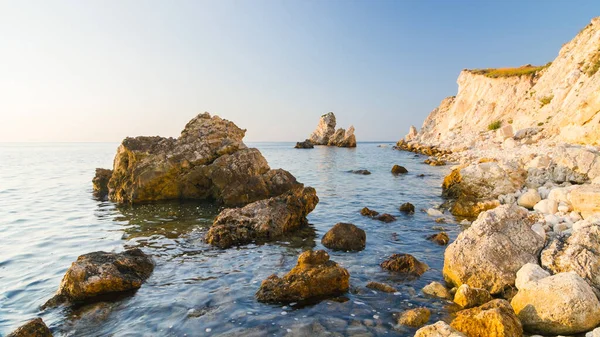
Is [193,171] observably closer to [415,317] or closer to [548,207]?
[415,317]

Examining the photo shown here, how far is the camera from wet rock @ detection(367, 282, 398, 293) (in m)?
10.0

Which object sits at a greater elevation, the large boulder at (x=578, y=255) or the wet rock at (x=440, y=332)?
the large boulder at (x=578, y=255)

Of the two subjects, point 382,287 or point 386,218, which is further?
point 386,218

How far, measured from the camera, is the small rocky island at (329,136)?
439 ft

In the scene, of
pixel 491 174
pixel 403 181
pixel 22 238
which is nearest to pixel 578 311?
pixel 491 174

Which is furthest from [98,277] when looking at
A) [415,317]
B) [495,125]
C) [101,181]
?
[495,125]

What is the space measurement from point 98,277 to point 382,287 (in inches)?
328

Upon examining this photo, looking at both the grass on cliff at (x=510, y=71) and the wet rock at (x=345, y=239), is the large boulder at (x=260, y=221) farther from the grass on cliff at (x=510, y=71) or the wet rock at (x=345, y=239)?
the grass on cliff at (x=510, y=71)

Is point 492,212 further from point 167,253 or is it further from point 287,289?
point 167,253

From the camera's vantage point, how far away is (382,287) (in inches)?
399

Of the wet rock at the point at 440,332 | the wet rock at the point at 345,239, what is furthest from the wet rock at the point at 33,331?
the wet rock at the point at 345,239

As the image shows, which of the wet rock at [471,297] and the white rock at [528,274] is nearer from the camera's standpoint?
the white rock at [528,274]

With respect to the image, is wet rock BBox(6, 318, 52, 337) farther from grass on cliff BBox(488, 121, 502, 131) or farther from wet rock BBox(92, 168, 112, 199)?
grass on cliff BBox(488, 121, 502, 131)

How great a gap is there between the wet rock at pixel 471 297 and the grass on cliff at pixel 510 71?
270 feet
